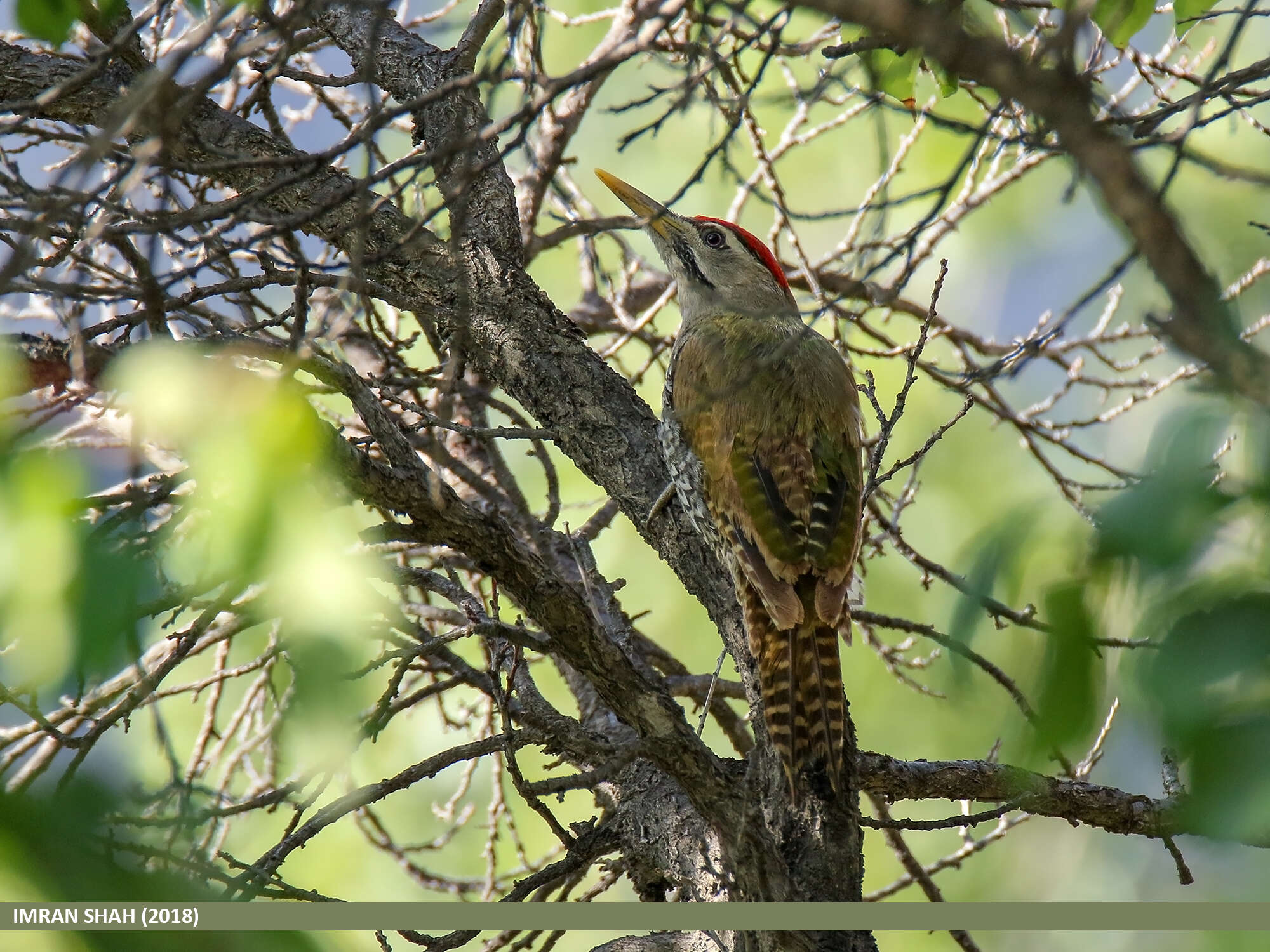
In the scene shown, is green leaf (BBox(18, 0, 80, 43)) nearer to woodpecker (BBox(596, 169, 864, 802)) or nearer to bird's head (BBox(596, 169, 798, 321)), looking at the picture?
woodpecker (BBox(596, 169, 864, 802))

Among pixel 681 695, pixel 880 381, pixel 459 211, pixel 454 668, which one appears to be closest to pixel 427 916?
pixel 454 668

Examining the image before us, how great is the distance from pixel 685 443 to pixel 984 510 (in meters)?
3.63

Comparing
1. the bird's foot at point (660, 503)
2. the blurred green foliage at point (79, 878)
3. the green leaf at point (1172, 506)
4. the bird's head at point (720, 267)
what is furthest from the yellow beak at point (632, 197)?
the blurred green foliage at point (79, 878)

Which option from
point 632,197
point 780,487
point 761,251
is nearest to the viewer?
point 780,487

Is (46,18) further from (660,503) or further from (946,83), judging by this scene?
(946,83)

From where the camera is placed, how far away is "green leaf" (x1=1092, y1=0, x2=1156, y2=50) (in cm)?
244

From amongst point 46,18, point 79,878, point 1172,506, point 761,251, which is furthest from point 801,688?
point 761,251

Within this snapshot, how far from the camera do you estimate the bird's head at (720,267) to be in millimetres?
5301

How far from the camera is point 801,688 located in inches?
127

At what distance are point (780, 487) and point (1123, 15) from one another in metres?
1.97

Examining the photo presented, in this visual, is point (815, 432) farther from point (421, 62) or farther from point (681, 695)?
point (421, 62)

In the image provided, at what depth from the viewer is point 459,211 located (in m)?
1.96

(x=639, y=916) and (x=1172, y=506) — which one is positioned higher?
(x=1172, y=506)

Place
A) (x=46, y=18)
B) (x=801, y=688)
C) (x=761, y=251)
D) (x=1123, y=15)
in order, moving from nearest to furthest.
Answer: (x=46, y=18) < (x=1123, y=15) < (x=801, y=688) < (x=761, y=251)
